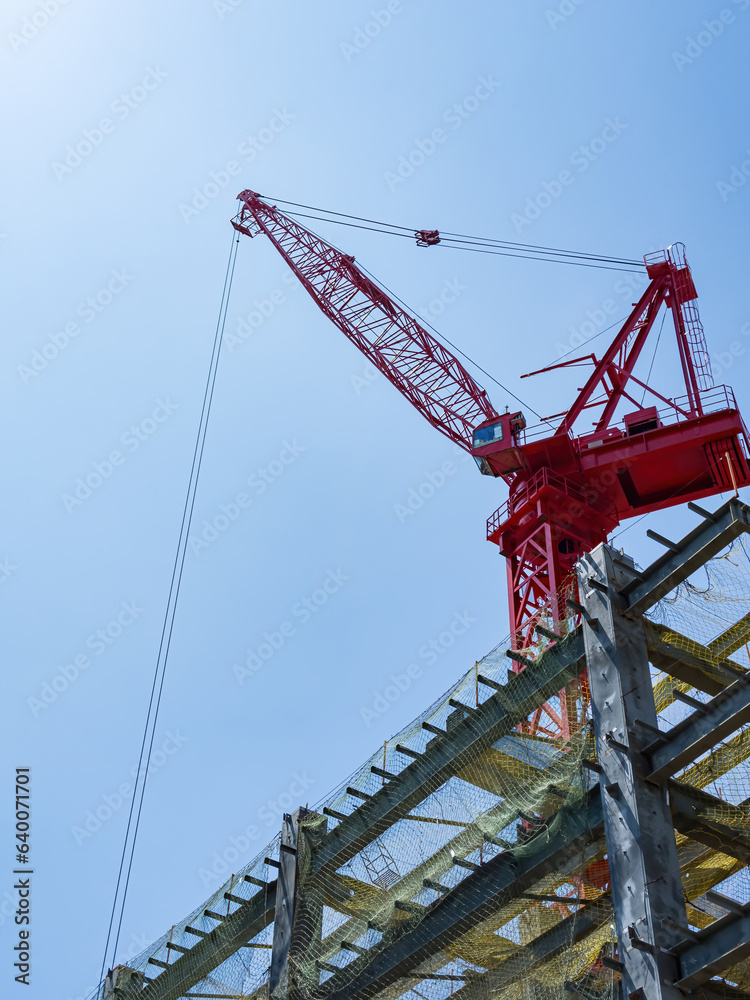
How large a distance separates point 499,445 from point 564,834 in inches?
1003

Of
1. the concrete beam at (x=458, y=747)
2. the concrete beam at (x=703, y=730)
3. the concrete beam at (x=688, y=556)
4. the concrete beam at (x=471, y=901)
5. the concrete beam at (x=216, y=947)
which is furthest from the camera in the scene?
the concrete beam at (x=216, y=947)

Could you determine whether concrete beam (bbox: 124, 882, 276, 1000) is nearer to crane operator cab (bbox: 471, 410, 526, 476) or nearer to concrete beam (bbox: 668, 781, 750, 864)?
concrete beam (bbox: 668, 781, 750, 864)

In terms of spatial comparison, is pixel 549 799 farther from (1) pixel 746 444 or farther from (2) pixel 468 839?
(1) pixel 746 444

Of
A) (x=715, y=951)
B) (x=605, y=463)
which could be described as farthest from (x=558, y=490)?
(x=715, y=951)

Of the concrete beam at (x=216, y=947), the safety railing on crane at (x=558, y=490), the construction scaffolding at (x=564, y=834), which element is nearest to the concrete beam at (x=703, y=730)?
the construction scaffolding at (x=564, y=834)

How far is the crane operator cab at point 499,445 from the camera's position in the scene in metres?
40.5

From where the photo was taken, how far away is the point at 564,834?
16000mm

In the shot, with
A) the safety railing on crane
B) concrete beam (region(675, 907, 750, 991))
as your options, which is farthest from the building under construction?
the safety railing on crane

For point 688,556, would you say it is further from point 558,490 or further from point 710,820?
point 558,490

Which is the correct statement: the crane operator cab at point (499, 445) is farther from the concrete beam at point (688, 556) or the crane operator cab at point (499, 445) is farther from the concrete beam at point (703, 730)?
the concrete beam at point (703, 730)

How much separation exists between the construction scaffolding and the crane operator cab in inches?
866

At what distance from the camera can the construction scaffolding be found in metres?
Result: 14.5

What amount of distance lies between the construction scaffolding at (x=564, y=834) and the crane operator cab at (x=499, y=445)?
2199 cm

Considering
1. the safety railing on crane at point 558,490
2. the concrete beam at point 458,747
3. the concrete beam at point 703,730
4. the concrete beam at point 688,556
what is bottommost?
the concrete beam at point 703,730
